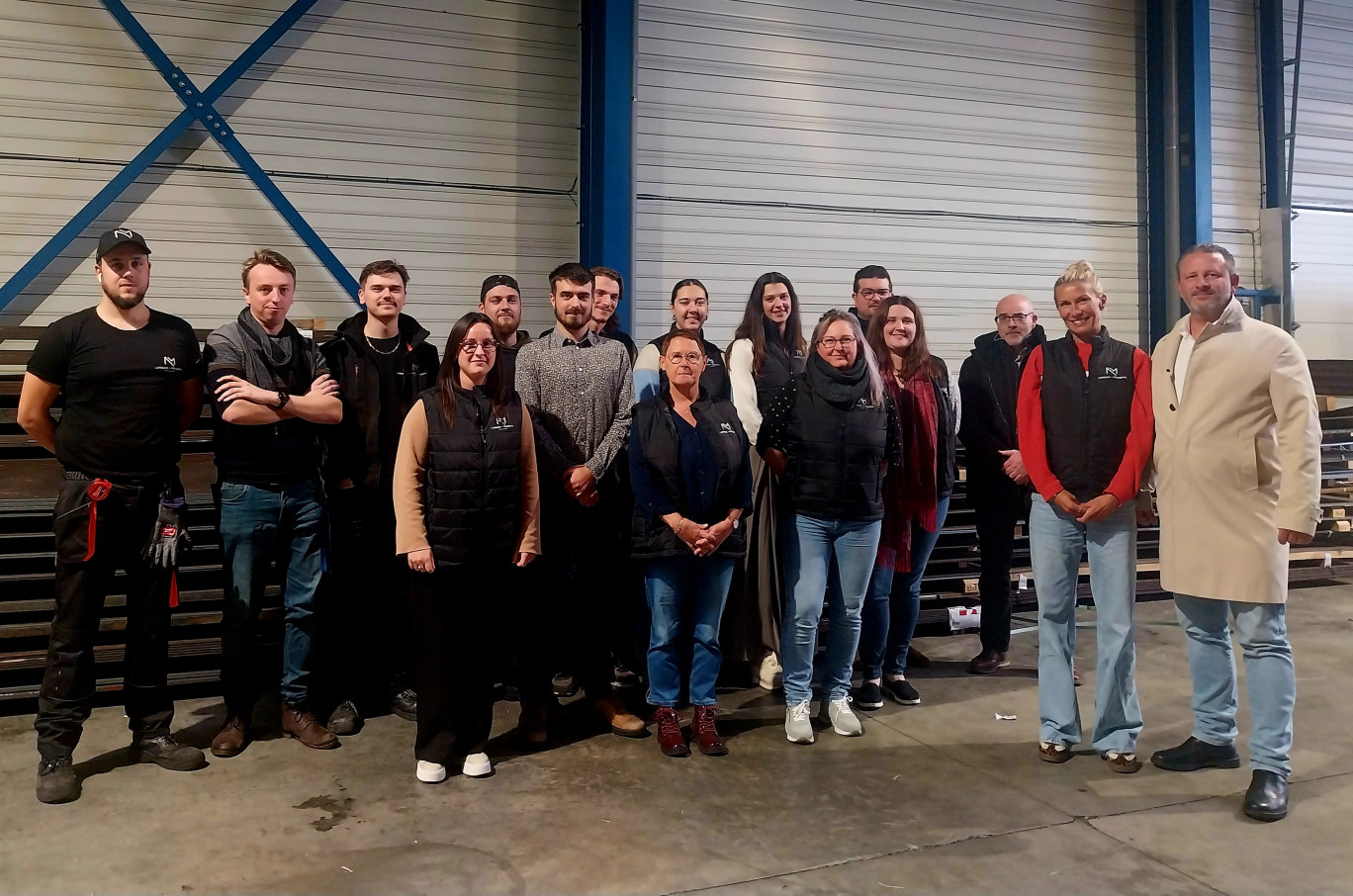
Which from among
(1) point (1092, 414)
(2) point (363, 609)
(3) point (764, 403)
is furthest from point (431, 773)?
(1) point (1092, 414)

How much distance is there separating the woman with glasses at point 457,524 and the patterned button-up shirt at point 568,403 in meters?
0.29

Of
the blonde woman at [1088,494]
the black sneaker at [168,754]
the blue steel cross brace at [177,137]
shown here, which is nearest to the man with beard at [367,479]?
the black sneaker at [168,754]

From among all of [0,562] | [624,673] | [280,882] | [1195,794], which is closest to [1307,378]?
[1195,794]

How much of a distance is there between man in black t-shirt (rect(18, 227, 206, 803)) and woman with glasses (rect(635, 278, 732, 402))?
5.49 ft

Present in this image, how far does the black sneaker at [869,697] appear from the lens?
4102 millimetres

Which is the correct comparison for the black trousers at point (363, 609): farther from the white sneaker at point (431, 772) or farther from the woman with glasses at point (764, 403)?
the woman with glasses at point (764, 403)

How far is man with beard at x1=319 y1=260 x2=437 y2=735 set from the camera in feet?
12.2

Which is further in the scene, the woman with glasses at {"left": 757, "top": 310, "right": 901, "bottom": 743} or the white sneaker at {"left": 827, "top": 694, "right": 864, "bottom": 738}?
the white sneaker at {"left": 827, "top": 694, "right": 864, "bottom": 738}

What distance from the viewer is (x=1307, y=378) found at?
119 inches

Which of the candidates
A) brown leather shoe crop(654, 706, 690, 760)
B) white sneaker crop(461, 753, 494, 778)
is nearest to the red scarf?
brown leather shoe crop(654, 706, 690, 760)

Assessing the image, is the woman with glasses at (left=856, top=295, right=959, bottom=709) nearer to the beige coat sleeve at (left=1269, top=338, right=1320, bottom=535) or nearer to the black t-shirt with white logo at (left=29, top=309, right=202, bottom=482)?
the beige coat sleeve at (left=1269, top=338, right=1320, bottom=535)

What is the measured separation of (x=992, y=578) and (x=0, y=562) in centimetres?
454

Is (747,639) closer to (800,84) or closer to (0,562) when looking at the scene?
(0,562)

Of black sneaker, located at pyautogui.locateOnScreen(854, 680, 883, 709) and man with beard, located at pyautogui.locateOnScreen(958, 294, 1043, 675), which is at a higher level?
man with beard, located at pyautogui.locateOnScreen(958, 294, 1043, 675)
